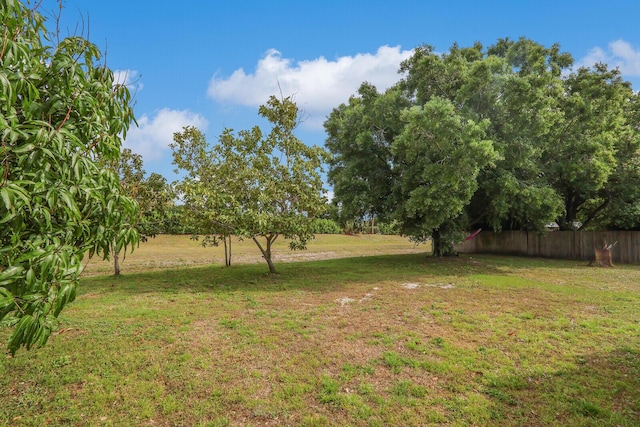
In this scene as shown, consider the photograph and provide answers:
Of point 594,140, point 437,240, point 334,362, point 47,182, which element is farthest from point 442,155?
point 47,182

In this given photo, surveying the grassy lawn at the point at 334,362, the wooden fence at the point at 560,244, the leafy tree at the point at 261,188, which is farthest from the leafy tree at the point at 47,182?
the wooden fence at the point at 560,244

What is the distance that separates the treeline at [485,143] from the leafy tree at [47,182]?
35.2ft

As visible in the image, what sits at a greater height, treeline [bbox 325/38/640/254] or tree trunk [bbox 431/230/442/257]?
treeline [bbox 325/38/640/254]

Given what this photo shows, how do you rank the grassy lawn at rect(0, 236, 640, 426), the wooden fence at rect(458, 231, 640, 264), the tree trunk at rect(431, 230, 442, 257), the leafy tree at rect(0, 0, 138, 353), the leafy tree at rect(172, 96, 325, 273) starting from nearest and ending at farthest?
the leafy tree at rect(0, 0, 138, 353), the grassy lawn at rect(0, 236, 640, 426), the leafy tree at rect(172, 96, 325, 273), the tree trunk at rect(431, 230, 442, 257), the wooden fence at rect(458, 231, 640, 264)

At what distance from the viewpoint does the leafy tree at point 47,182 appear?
1.98 m

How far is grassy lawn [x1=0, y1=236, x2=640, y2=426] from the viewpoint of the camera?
3561 millimetres

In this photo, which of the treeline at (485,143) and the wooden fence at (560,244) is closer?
the treeline at (485,143)

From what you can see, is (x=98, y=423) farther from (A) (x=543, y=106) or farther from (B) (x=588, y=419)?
(A) (x=543, y=106)

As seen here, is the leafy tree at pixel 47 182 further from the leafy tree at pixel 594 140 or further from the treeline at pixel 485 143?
the leafy tree at pixel 594 140

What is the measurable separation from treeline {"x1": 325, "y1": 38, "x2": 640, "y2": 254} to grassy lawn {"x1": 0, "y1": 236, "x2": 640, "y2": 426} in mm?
5144

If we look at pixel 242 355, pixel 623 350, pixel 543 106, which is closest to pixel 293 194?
pixel 242 355

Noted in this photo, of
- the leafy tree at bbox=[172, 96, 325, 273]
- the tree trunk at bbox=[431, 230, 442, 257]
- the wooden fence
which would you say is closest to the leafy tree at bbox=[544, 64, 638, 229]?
the wooden fence

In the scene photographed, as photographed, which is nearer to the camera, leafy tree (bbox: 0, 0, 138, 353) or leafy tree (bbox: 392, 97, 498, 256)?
leafy tree (bbox: 0, 0, 138, 353)

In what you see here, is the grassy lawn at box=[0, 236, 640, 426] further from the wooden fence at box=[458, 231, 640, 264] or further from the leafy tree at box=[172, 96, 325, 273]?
the wooden fence at box=[458, 231, 640, 264]
